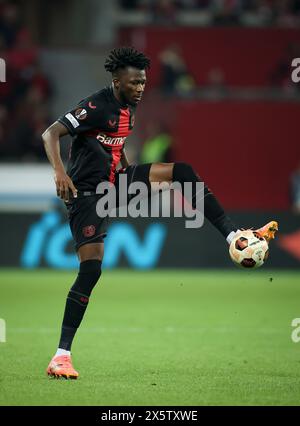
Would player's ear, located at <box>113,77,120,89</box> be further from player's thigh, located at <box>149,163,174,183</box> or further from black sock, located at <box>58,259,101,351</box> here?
black sock, located at <box>58,259,101,351</box>

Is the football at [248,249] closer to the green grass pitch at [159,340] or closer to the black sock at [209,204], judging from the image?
the black sock at [209,204]

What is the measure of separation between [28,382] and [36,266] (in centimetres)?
937

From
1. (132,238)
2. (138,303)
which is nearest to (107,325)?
(138,303)

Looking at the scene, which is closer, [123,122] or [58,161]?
[58,161]

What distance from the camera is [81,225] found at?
277 inches

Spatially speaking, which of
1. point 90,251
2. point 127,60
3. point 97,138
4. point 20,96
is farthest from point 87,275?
point 20,96

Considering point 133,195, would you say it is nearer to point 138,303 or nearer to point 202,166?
point 138,303

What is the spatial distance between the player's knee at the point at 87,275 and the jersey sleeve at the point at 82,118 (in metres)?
0.97

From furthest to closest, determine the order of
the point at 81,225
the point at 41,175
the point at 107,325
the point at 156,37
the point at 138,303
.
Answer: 1. the point at 156,37
2. the point at 41,175
3. the point at 138,303
4. the point at 107,325
5. the point at 81,225

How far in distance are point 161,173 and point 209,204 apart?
431 millimetres

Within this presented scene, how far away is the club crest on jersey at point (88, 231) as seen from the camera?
7.02 metres

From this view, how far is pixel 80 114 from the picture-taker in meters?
6.90

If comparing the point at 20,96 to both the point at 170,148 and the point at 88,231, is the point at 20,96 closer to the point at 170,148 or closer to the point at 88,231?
the point at 170,148

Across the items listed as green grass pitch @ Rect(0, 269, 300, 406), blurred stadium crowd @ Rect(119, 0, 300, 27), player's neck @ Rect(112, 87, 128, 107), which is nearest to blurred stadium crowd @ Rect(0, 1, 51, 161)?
blurred stadium crowd @ Rect(119, 0, 300, 27)
